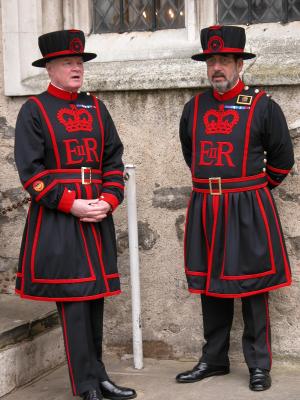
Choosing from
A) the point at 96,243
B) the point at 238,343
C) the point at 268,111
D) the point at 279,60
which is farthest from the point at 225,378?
the point at 279,60

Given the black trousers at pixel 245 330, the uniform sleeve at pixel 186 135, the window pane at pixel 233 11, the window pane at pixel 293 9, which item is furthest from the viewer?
the window pane at pixel 233 11

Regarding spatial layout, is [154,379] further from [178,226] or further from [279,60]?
[279,60]

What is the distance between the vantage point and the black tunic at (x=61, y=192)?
14.0ft

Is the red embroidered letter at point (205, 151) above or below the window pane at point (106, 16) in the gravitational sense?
below

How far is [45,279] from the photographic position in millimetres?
4324

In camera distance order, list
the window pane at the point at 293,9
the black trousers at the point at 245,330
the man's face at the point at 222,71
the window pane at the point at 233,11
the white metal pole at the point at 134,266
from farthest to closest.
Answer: the window pane at the point at 233,11 < the window pane at the point at 293,9 < the white metal pole at the point at 134,266 < the black trousers at the point at 245,330 < the man's face at the point at 222,71

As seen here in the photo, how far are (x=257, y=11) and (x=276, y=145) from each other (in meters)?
1.06

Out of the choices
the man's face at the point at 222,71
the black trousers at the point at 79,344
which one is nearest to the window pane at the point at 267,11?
the man's face at the point at 222,71

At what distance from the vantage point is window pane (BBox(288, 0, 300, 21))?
16.5 feet

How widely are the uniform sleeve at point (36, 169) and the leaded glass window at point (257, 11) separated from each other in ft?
5.06

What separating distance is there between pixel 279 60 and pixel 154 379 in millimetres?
1944

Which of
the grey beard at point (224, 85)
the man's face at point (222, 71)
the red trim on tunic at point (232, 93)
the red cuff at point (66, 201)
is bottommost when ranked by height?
the red cuff at point (66, 201)

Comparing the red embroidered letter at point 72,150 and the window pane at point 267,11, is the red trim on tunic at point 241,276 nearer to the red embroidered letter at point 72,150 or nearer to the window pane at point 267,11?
the red embroidered letter at point 72,150

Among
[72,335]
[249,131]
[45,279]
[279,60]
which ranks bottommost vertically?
[72,335]
